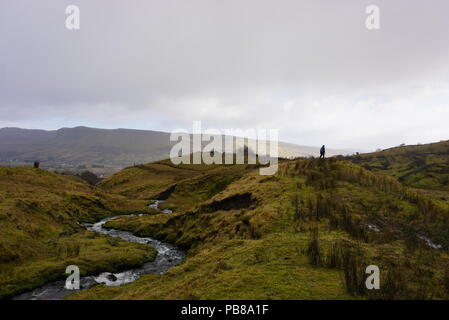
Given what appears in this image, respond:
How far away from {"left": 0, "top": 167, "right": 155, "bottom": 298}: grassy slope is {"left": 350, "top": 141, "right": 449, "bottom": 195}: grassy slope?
84.3 meters

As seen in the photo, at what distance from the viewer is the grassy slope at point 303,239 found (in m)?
13.5

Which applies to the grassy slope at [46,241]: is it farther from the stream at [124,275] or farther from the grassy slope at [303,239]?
the grassy slope at [303,239]

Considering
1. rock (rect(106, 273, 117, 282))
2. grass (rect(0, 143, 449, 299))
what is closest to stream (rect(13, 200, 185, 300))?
rock (rect(106, 273, 117, 282))

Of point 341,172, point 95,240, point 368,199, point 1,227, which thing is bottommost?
point 95,240

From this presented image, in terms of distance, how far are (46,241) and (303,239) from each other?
2927cm

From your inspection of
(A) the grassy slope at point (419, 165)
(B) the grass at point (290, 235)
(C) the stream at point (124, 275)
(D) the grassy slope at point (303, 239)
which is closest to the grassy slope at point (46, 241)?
(B) the grass at point (290, 235)

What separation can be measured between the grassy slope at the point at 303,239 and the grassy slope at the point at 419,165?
62217 millimetres

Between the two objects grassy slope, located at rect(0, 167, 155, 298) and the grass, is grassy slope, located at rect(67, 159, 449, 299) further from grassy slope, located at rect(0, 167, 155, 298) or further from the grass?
grassy slope, located at rect(0, 167, 155, 298)

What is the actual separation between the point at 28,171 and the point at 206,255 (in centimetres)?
5350

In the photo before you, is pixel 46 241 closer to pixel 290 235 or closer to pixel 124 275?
pixel 124 275

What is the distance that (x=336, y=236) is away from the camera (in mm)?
21578

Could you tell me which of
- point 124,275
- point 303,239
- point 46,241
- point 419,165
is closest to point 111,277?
point 124,275
